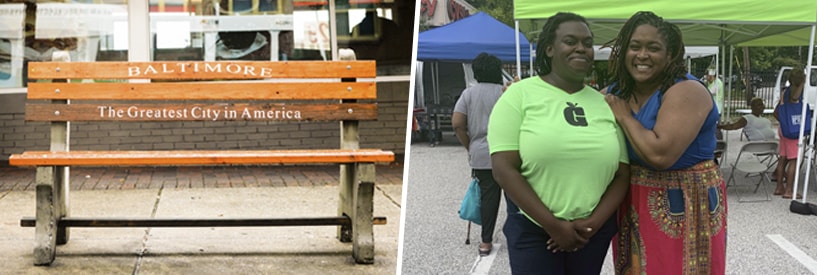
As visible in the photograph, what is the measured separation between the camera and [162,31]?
823cm

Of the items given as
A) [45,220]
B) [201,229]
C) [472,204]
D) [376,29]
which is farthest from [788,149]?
[376,29]

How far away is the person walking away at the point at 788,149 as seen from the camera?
4.42m

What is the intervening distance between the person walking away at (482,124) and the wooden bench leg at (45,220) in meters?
2.07

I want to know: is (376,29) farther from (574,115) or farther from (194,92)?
(574,115)

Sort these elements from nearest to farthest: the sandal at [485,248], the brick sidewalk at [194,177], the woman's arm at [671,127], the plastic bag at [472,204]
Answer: the woman's arm at [671,127] → the plastic bag at [472,204] → the sandal at [485,248] → the brick sidewalk at [194,177]

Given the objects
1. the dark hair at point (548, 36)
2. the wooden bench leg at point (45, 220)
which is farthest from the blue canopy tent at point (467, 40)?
the wooden bench leg at point (45, 220)

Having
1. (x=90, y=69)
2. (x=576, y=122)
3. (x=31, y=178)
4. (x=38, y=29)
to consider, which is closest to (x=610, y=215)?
(x=576, y=122)

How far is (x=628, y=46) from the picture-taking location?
2.64 m

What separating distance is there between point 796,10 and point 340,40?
204 inches

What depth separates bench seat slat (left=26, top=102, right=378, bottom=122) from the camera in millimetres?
4758

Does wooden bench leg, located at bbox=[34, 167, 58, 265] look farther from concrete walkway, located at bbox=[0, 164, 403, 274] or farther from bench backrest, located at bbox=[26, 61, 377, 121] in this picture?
bench backrest, located at bbox=[26, 61, 377, 121]

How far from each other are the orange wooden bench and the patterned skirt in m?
1.95

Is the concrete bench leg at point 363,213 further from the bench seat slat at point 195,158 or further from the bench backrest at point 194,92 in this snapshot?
the bench backrest at point 194,92

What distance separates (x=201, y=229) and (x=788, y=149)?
320 cm
